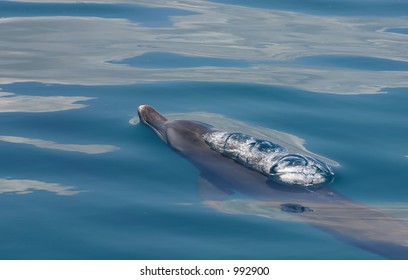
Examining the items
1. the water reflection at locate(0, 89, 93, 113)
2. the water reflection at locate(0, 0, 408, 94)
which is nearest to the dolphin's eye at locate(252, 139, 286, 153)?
the water reflection at locate(0, 89, 93, 113)

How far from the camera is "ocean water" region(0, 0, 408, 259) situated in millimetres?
7781

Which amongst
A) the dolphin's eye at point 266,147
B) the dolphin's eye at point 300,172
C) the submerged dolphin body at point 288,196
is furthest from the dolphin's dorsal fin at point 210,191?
the dolphin's eye at point 266,147

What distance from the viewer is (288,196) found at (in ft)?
28.2

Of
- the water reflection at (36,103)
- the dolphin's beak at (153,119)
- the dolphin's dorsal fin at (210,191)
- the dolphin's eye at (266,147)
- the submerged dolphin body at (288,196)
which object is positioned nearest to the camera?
the submerged dolphin body at (288,196)

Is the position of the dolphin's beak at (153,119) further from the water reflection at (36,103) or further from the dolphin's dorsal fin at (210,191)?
the dolphin's dorsal fin at (210,191)

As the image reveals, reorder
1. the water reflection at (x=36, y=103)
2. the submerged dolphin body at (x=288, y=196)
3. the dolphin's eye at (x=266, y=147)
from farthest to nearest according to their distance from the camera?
the water reflection at (x=36, y=103) → the dolphin's eye at (x=266, y=147) → the submerged dolphin body at (x=288, y=196)

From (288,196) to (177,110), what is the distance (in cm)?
318

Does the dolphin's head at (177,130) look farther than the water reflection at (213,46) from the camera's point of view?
No

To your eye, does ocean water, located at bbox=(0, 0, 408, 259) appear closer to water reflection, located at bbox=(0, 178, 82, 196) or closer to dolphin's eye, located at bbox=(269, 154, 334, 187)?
water reflection, located at bbox=(0, 178, 82, 196)

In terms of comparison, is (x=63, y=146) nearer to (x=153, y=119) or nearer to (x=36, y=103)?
(x=153, y=119)

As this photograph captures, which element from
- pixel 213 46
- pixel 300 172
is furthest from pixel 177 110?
pixel 213 46

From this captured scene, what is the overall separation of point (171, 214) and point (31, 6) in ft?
33.1

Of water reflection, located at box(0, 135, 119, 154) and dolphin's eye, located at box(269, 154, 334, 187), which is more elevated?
water reflection, located at box(0, 135, 119, 154)

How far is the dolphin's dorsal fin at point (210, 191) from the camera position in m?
8.56
